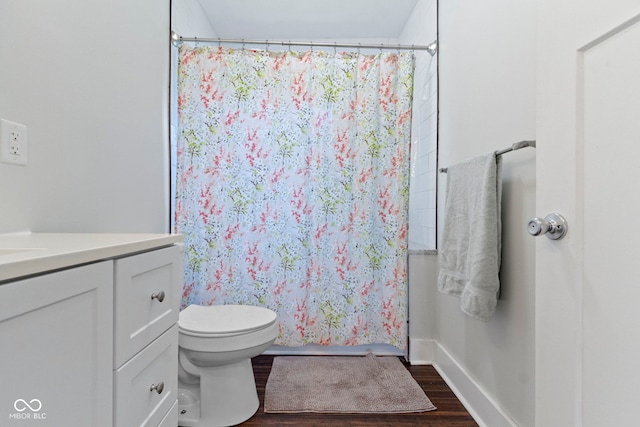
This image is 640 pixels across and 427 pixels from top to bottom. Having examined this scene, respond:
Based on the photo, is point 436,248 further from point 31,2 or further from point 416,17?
point 31,2

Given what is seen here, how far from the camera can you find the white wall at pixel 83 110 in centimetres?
94

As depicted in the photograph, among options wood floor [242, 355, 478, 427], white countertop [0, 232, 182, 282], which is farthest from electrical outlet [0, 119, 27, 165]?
wood floor [242, 355, 478, 427]

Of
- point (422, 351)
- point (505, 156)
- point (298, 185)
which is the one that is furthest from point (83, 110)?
point (422, 351)

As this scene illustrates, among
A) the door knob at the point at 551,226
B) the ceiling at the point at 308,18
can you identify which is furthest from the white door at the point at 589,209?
the ceiling at the point at 308,18

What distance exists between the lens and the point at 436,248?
206 centimetres

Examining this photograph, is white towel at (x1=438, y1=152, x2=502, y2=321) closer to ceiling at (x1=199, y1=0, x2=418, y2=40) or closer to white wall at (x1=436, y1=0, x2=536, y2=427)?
white wall at (x1=436, y1=0, x2=536, y2=427)

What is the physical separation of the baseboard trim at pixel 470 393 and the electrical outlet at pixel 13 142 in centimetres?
186

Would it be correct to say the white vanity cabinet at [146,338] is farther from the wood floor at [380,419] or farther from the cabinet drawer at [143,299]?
the wood floor at [380,419]

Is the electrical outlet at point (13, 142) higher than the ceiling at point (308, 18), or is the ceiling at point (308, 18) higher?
the ceiling at point (308, 18)

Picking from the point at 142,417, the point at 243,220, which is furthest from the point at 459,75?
the point at 142,417

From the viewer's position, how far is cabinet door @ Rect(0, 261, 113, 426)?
42 cm

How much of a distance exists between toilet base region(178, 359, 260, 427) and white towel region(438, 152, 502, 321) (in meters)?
1.03

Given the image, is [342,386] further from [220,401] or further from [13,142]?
[13,142]

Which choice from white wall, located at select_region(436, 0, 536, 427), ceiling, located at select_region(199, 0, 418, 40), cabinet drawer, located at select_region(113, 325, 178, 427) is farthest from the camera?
ceiling, located at select_region(199, 0, 418, 40)
